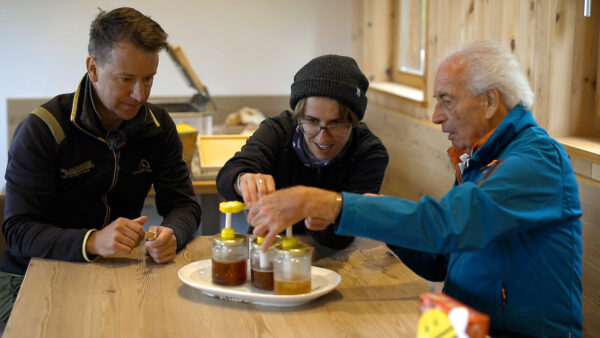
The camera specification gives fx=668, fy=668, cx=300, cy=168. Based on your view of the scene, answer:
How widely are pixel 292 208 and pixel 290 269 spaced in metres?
0.15

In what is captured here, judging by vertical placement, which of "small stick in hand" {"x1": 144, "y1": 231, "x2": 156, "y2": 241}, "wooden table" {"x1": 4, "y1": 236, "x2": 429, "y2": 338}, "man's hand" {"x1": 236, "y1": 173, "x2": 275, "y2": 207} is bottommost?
"wooden table" {"x1": 4, "y1": 236, "x2": 429, "y2": 338}

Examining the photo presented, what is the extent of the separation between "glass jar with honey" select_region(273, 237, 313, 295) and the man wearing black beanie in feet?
0.58

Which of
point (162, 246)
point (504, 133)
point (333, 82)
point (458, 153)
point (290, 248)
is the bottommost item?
point (162, 246)

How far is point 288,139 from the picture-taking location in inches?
83.5

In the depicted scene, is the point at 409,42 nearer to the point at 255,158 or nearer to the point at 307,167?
the point at 307,167

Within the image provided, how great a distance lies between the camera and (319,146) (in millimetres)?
1961

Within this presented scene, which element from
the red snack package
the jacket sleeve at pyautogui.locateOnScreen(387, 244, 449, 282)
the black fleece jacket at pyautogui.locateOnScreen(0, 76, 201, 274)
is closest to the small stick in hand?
the black fleece jacket at pyautogui.locateOnScreen(0, 76, 201, 274)

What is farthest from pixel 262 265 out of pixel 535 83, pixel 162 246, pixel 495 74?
pixel 535 83

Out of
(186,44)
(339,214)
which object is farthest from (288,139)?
(186,44)

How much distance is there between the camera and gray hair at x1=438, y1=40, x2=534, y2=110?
65.9 inches

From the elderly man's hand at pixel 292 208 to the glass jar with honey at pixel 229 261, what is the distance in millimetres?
122

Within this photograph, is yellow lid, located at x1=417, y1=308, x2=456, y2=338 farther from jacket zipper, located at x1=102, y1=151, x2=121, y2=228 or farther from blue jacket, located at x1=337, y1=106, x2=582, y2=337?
jacket zipper, located at x1=102, y1=151, x2=121, y2=228

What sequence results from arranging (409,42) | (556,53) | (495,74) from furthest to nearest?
(409,42), (556,53), (495,74)

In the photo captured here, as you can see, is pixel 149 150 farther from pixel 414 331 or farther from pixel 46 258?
pixel 414 331
